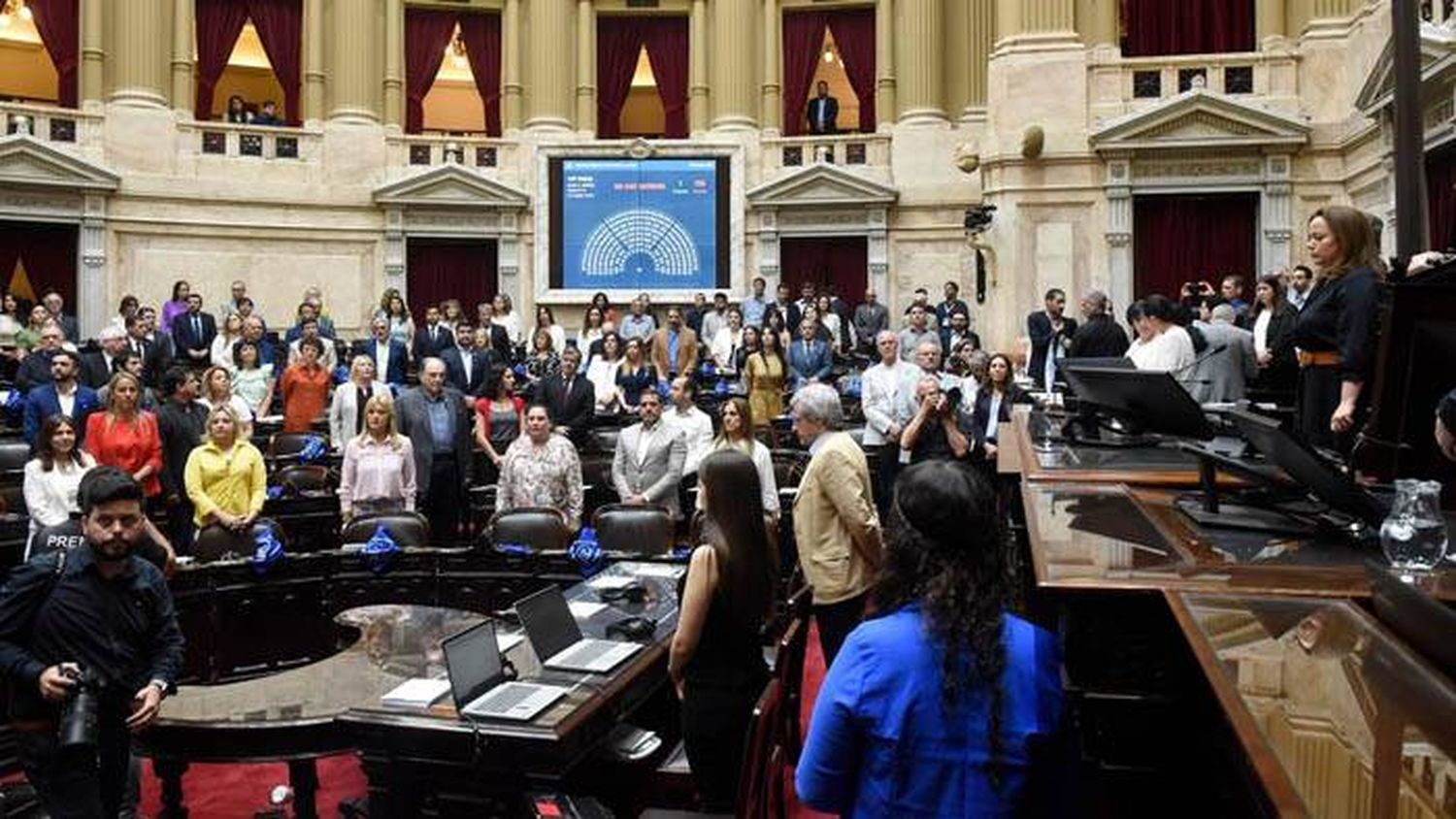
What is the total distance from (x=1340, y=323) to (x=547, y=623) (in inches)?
123

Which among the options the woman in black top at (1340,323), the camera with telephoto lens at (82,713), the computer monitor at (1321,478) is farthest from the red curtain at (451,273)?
the computer monitor at (1321,478)

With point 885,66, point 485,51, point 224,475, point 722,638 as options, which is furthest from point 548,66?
point 722,638

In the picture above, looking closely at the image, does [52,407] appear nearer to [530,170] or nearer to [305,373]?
[305,373]

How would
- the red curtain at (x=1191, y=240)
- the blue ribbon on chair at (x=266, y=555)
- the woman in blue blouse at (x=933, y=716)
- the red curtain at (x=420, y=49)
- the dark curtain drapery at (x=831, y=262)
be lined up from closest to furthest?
the woman in blue blouse at (x=933, y=716)
the blue ribbon on chair at (x=266, y=555)
the red curtain at (x=1191, y=240)
the dark curtain drapery at (x=831, y=262)
the red curtain at (x=420, y=49)

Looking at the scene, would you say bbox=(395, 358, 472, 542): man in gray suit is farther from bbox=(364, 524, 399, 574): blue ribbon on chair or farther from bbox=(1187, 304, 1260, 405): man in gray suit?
bbox=(1187, 304, 1260, 405): man in gray suit

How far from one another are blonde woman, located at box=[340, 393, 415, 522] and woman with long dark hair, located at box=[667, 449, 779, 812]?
3994 millimetres

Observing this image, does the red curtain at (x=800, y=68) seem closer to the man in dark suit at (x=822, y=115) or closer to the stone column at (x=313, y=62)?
the man in dark suit at (x=822, y=115)

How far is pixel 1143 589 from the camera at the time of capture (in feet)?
8.34

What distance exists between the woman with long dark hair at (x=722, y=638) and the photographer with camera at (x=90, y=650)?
1.63m

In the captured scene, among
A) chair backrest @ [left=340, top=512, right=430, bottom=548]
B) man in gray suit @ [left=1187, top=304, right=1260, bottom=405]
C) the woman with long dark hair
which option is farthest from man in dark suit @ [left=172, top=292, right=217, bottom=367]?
the woman with long dark hair

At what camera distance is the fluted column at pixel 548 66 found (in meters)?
19.8

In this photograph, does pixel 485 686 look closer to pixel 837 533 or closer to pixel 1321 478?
pixel 837 533

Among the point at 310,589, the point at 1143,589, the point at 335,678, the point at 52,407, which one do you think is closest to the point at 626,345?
the point at 52,407

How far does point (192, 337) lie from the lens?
43.0 ft
